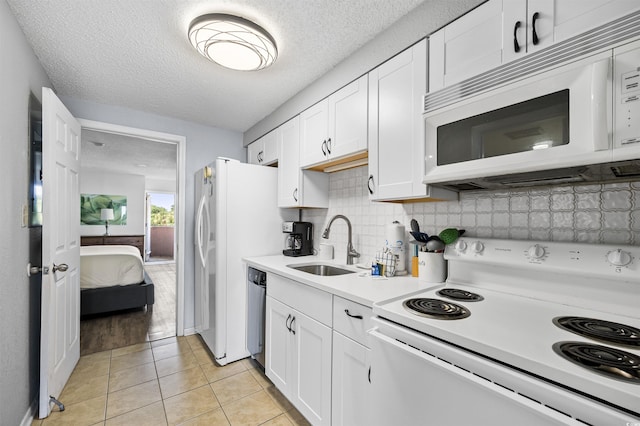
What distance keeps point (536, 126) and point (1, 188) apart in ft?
7.76

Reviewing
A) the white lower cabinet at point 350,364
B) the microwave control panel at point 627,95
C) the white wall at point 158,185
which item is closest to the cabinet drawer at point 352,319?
the white lower cabinet at point 350,364

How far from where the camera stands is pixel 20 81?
63.6 inches

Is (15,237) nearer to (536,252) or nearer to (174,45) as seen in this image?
(174,45)

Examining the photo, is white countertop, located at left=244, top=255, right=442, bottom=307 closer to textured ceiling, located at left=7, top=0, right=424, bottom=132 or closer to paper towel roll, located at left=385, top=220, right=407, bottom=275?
paper towel roll, located at left=385, top=220, right=407, bottom=275

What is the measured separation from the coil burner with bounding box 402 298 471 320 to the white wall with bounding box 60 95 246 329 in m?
2.64

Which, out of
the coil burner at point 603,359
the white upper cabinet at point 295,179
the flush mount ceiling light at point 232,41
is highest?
the flush mount ceiling light at point 232,41

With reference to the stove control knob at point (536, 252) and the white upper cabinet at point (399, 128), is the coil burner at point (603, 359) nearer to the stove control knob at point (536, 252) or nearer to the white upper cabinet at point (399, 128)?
the stove control knob at point (536, 252)

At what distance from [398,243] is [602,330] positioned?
991 millimetres

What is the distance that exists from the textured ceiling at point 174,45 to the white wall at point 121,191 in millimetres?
5331

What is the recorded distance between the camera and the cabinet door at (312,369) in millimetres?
1482

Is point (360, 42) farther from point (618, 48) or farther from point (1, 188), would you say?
point (1, 188)

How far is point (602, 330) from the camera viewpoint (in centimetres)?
86

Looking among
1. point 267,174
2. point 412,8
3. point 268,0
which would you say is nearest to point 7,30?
point 268,0

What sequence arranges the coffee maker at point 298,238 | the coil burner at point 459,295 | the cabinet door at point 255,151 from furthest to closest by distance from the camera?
the cabinet door at point 255,151, the coffee maker at point 298,238, the coil burner at point 459,295
